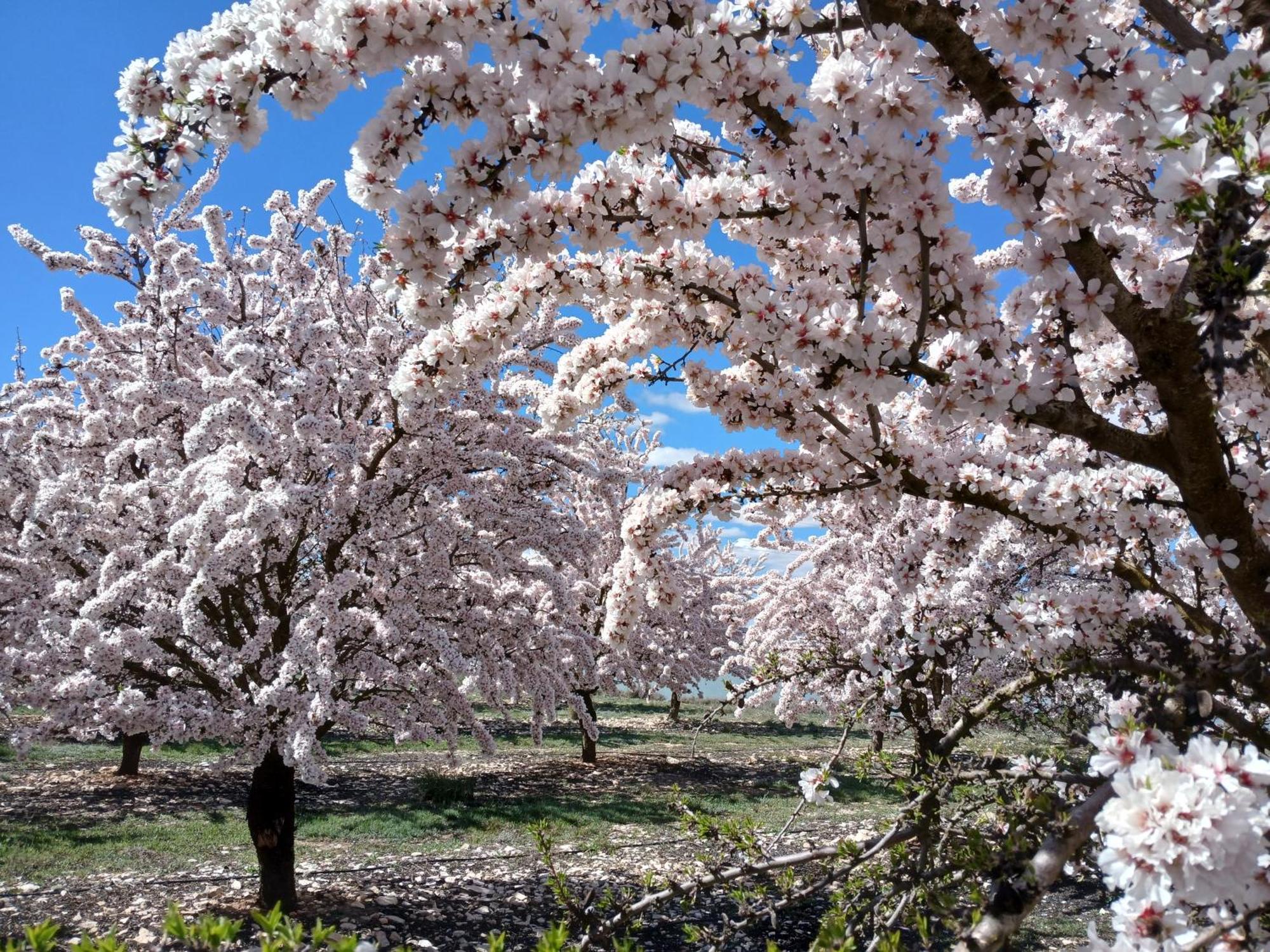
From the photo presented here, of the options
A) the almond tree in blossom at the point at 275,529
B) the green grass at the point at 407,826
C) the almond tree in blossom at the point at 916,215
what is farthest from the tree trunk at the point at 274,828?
the almond tree in blossom at the point at 916,215

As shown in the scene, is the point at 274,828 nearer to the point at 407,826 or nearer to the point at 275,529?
the point at 275,529

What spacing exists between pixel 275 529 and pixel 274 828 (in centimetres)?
276

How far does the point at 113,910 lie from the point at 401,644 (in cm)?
326

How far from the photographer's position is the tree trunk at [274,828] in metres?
6.93

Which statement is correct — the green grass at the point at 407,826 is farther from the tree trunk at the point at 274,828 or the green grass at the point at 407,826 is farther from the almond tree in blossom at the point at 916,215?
the almond tree in blossom at the point at 916,215

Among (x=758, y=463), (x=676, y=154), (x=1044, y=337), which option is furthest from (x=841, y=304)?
(x=758, y=463)

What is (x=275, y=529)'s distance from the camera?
21.5ft

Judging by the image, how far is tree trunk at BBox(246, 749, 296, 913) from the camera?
22.7ft

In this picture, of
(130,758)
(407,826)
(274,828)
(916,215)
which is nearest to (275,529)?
(274,828)

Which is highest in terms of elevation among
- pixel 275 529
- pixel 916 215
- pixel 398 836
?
pixel 916 215

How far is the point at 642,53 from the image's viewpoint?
2.68 meters

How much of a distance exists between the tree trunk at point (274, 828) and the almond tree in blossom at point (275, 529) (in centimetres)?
2

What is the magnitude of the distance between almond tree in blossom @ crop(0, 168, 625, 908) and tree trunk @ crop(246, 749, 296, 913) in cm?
2

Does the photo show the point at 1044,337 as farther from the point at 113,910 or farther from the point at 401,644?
the point at 113,910
